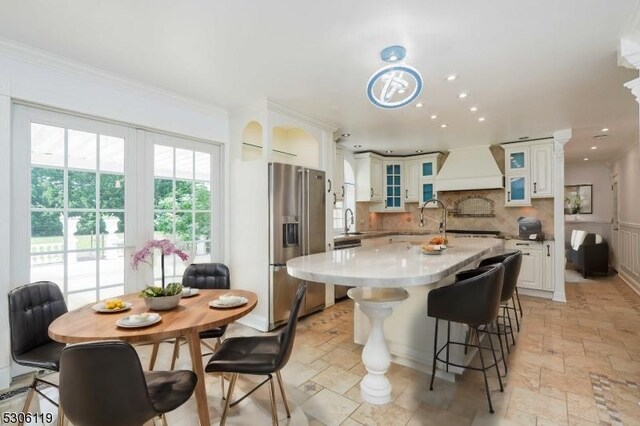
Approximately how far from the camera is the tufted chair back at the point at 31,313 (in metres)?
1.86

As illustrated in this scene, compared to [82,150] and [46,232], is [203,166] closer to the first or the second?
[82,150]

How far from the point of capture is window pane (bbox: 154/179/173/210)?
3.29 metres

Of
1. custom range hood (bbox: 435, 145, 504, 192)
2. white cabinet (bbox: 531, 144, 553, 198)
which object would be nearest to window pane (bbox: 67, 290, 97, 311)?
custom range hood (bbox: 435, 145, 504, 192)

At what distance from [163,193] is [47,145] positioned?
3.34ft

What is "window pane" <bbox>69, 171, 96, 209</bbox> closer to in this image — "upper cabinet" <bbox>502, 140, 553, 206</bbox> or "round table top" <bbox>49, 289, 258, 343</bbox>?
"round table top" <bbox>49, 289, 258, 343</bbox>

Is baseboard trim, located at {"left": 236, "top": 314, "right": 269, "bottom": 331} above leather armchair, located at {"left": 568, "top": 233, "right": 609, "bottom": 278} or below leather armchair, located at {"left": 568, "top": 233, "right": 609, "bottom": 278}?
below

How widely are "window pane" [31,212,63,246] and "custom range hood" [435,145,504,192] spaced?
565cm

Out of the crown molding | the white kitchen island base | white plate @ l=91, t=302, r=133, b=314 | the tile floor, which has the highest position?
the crown molding

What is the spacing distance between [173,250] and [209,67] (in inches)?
65.3

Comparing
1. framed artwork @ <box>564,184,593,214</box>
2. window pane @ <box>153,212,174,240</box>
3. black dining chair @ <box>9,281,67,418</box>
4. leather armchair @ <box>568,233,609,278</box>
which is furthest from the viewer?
framed artwork @ <box>564,184,593,214</box>

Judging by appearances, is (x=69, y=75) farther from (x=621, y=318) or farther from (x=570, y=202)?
(x=570, y=202)

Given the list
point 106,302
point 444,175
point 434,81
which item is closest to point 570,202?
point 444,175

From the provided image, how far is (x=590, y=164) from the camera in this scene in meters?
7.58

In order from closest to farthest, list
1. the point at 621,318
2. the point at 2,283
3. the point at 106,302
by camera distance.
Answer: the point at 106,302, the point at 2,283, the point at 621,318
